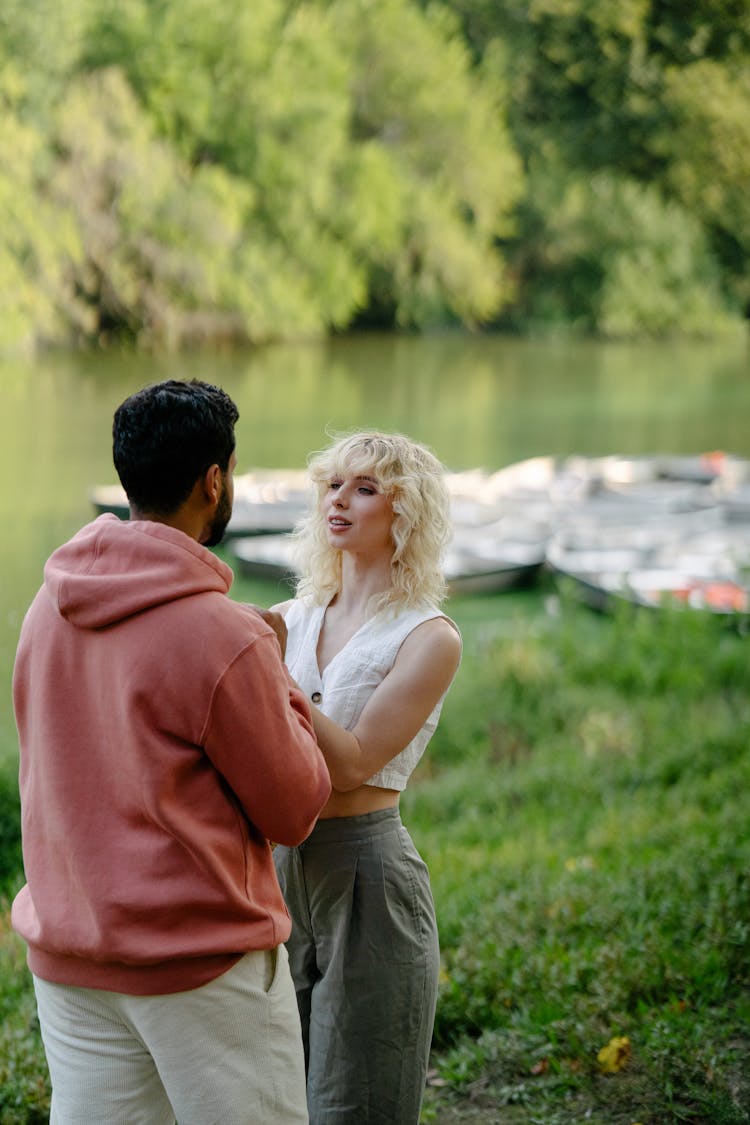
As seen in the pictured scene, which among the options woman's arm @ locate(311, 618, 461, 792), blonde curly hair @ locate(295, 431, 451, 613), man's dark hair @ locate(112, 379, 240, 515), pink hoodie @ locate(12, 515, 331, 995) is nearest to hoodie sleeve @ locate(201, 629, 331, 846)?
pink hoodie @ locate(12, 515, 331, 995)

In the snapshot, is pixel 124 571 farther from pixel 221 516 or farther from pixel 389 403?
pixel 389 403

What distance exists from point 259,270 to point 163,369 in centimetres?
192

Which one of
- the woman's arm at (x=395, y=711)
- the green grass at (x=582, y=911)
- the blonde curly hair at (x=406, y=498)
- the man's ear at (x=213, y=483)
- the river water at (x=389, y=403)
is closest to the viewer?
the man's ear at (x=213, y=483)

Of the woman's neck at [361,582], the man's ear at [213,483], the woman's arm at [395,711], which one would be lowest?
the woman's arm at [395,711]

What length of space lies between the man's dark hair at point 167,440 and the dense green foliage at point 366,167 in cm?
1021

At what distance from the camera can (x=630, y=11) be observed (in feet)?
36.6

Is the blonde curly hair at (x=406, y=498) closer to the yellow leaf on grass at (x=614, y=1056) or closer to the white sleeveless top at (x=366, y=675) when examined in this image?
the white sleeveless top at (x=366, y=675)

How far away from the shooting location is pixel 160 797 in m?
1.58

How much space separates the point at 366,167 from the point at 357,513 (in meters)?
16.0

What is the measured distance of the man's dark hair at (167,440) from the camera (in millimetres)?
1649

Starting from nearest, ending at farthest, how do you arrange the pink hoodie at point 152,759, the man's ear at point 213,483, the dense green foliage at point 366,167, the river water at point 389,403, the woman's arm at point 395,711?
the pink hoodie at point 152,759
the man's ear at point 213,483
the woman's arm at point 395,711
the dense green foliage at point 366,167
the river water at point 389,403

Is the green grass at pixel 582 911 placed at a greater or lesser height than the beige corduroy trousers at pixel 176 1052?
lesser

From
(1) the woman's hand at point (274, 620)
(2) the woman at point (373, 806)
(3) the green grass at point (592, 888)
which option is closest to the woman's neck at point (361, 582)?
(2) the woman at point (373, 806)

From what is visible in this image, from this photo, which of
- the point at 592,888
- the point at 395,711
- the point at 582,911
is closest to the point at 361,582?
the point at 395,711
